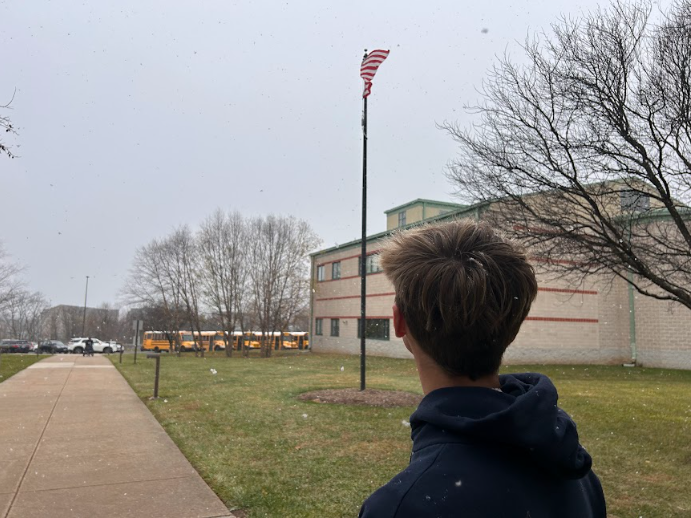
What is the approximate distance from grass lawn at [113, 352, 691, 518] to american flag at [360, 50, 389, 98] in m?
7.84

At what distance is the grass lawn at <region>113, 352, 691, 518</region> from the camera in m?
5.36

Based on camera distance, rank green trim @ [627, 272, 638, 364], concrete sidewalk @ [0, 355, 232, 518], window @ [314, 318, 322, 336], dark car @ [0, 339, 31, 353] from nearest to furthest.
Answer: concrete sidewalk @ [0, 355, 232, 518], green trim @ [627, 272, 638, 364], window @ [314, 318, 322, 336], dark car @ [0, 339, 31, 353]

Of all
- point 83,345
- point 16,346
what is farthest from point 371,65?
point 16,346

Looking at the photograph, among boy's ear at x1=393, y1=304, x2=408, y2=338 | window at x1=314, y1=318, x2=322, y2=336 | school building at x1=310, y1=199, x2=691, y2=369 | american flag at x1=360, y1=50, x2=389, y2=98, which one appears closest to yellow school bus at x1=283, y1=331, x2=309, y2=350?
window at x1=314, y1=318, x2=322, y2=336

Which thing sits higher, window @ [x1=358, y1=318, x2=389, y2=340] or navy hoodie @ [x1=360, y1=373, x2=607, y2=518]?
navy hoodie @ [x1=360, y1=373, x2=607, y2=518]

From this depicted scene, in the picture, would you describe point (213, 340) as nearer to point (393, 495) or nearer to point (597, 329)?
point (597, 329)

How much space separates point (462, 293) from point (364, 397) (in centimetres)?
1081

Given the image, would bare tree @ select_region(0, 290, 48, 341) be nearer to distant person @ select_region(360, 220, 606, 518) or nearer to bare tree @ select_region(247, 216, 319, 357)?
bare tree @ select_region(247, 216, 319, 357)

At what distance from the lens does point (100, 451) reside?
7133 millimetres

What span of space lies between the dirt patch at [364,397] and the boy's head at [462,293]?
32.4 ft

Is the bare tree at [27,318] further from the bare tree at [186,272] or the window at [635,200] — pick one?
the window at [635,200]

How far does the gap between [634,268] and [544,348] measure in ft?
67.2

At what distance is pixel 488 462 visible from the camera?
1120mm

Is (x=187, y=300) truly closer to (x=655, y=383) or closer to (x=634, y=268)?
(x=655, y=383)
